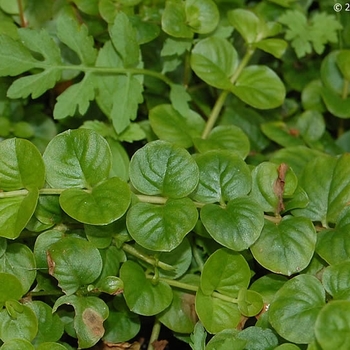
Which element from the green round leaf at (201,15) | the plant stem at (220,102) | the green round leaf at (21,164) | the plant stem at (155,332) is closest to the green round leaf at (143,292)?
the plant stem at (155,332)

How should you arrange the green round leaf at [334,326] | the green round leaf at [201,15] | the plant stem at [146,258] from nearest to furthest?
the green round leaf at [334,326]
the plant stem at [146,258]
the green round leaf at [201,15]

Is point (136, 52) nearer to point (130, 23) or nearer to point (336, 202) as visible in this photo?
point (130, 23)

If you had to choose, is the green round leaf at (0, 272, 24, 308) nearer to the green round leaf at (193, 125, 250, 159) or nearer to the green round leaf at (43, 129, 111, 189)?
the green round leaf at (43, 129, 111, 189)

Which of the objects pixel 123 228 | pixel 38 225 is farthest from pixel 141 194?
pixel 38 225

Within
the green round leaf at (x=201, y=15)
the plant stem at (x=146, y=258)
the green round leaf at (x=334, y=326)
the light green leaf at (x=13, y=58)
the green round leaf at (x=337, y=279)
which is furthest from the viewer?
the green round leaf at (x=201, y=15)

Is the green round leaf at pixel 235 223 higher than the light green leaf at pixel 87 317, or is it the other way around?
the green round leaf at pixel 235 223

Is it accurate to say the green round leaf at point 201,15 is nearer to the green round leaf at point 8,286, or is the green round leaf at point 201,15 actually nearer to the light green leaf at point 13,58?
the light green leaf at point 13,58

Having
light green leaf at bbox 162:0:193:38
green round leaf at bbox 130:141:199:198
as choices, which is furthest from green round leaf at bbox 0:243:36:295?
light green leaf at bbox 162:0:193:38

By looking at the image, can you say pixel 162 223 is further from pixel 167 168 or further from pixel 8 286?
pixel 8 286
